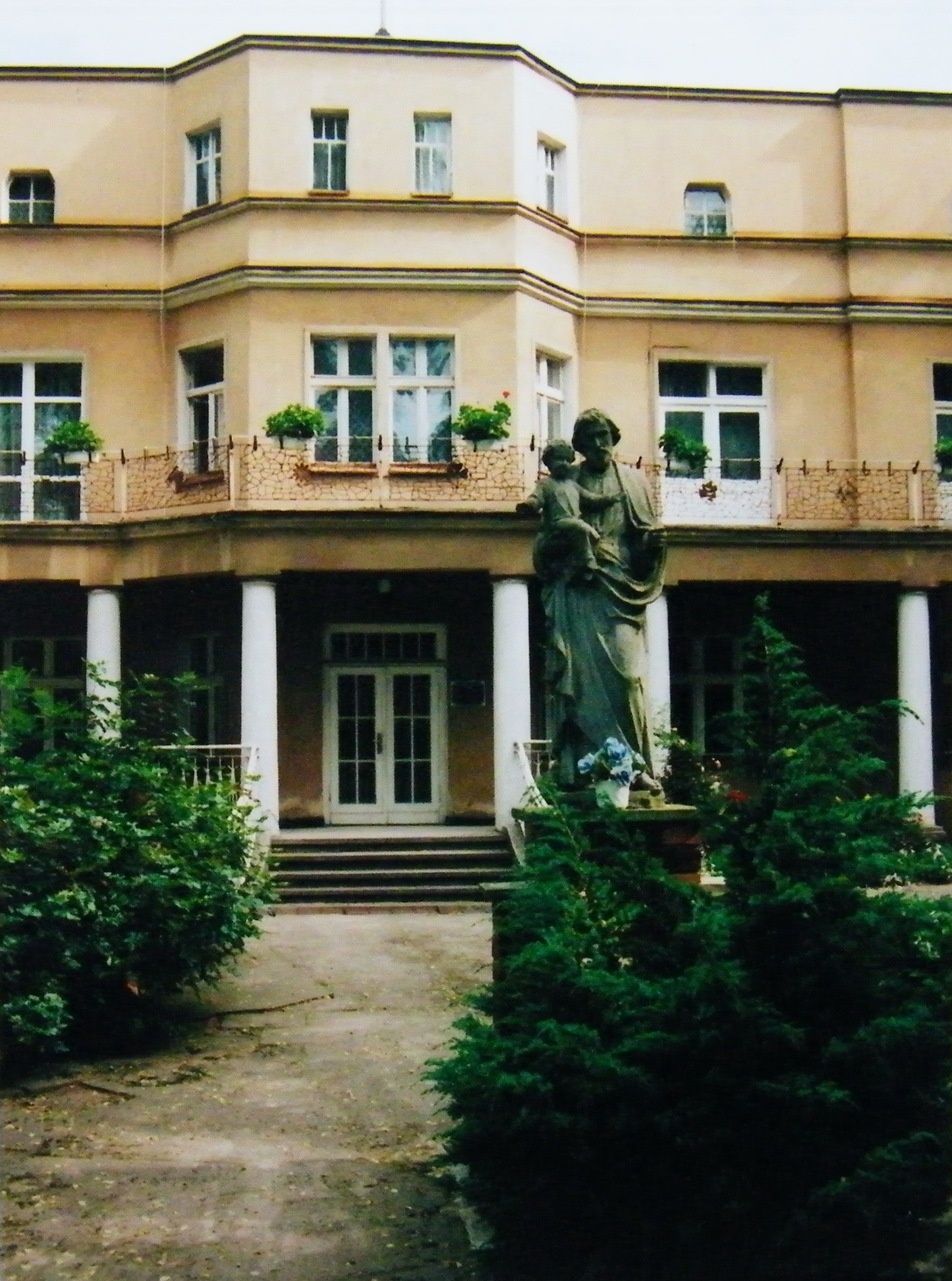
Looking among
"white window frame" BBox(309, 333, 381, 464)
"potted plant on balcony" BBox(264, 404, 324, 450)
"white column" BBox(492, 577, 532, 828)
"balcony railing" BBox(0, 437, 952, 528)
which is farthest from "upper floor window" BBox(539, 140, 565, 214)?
"white column" BBox(492, 577, 532, 828)

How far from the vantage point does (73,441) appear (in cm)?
1958

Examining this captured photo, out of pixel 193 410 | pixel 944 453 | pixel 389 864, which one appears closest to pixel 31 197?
pixel 193 410

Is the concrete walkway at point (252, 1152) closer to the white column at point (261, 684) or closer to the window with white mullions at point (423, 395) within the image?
the white column at point (261, 684)

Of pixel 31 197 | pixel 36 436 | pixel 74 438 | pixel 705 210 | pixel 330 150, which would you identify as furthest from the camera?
pixel 705 210

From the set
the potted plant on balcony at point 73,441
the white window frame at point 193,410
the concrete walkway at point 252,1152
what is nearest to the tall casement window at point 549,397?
the white window frame at point 193,410

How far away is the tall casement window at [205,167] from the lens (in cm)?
2050

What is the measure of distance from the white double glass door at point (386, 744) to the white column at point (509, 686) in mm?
1979

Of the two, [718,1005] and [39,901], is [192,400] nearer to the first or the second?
[39,901]

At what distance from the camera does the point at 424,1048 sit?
965cm

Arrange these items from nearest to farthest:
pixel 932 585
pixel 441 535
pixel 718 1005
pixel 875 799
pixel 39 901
→ pixel 718 1005
pixel 875 799
pixel 39 901
pixel 441 535
pixel 932 585

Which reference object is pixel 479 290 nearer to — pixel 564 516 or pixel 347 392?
pixel 347 392

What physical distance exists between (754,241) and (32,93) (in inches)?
409

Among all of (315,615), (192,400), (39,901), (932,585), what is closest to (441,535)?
(315,615)

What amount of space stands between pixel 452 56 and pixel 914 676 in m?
10.4
